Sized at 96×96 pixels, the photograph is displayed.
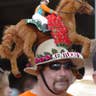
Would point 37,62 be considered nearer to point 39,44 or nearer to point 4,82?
point 39,44

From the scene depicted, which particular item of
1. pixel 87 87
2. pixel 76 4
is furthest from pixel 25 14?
pixel 76 4

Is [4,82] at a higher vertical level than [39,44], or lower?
lower

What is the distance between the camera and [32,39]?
3.52 metres

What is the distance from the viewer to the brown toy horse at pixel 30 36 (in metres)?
3.53

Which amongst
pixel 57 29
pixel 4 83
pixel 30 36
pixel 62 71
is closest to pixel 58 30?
pixel 57 29

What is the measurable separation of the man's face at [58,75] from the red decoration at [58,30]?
150mm

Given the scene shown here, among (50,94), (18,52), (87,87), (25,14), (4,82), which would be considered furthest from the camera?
(25,14)

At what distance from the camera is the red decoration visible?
Answer: 11.4ft

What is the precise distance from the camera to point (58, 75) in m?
3.37

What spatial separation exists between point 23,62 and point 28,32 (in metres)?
0.21

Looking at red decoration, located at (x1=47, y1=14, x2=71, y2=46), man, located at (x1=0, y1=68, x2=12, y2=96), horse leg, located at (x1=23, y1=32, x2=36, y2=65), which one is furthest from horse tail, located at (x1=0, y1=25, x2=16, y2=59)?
man, located at (x1=0, y1=68, x2=12, y2=96)

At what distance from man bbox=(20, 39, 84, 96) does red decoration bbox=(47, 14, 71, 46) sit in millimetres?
42

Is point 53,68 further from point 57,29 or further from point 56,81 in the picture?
point 57,29

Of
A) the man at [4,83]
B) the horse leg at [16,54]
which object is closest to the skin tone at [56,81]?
the horse leg at [16,54]
